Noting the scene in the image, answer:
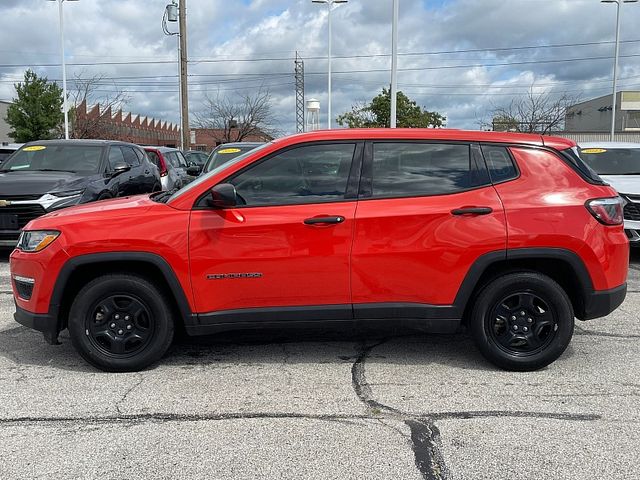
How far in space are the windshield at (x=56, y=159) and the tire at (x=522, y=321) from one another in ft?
23.6

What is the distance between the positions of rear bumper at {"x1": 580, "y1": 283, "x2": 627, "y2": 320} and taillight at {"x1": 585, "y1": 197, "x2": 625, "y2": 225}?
51 cm

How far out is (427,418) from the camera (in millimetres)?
3629

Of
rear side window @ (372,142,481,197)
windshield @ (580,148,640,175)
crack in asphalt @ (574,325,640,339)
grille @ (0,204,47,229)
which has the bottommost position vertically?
crack in asphalt @ (574,325,640,339)

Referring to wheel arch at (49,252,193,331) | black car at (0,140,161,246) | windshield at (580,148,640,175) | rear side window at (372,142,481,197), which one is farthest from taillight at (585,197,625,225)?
black car at (0,140,161,246)

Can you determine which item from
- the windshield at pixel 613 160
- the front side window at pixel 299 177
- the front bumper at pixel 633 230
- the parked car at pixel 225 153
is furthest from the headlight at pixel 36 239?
the windshield at pixel 613 160

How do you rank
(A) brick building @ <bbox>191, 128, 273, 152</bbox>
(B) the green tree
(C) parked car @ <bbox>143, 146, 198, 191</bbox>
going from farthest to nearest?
(A) brick building @ <bbox>191, 128, 273, 152</bbox>
(B) the green tree
(C) parked car @ <bbox>143, 146, 198, 191</bbox>

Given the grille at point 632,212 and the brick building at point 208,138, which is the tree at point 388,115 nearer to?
the brick building at point 208,138

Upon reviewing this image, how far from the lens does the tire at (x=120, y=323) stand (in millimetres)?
4223

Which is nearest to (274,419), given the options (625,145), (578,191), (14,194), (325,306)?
(325,306)

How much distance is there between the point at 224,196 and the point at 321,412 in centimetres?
158

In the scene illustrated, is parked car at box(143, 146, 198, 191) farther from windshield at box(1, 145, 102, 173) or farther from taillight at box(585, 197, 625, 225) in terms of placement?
taillight at box(585, 197, 625, 225)

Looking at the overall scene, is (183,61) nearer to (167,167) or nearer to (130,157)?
(167,167)

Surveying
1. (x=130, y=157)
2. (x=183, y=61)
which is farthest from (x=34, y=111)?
(x=130, y=157)

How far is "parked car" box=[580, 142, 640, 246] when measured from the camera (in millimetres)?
8344
